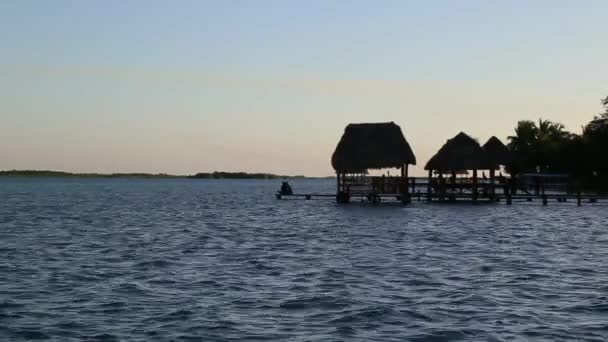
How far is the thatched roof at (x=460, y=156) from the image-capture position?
56094 millimetres

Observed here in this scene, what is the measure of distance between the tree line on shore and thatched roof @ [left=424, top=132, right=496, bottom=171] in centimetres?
544

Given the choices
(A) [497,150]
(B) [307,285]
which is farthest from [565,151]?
(B) [307,285]

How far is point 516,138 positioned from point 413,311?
277ft

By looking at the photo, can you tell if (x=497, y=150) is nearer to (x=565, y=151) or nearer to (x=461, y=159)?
(x=461, y=159)

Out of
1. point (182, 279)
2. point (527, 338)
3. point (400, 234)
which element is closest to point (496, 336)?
point (527, 338)

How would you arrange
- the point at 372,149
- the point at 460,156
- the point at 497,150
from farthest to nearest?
the point at 497,150, the point at 460,156, the point at 372,149

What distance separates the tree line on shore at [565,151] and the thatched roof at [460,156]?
544 cm

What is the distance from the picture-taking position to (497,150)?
60625 millimetres

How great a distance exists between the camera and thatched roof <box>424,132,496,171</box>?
56.1 m

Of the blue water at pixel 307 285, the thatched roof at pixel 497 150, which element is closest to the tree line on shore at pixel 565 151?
the thatched roof at pixel 497 150

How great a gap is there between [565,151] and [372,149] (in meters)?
32.2

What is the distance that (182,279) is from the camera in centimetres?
1923

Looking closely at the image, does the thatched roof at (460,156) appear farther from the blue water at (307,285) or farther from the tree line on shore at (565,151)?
the blue water at (307,285)

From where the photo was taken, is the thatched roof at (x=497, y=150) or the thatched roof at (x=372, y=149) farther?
the thatched roof at (x=497, y=150)
